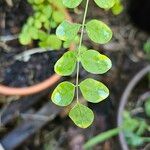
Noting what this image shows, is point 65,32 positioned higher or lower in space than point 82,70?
higher

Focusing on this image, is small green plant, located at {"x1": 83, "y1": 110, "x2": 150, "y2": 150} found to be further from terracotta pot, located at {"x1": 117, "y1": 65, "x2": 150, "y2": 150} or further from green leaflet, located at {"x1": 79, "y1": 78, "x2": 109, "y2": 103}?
green leaflet, located at {"x1": 79, "y1": 78, "x2": 109, "y2": 103}

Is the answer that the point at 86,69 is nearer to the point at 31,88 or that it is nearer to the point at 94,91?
the point at 94,91

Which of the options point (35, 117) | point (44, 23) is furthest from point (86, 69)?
point (35, 117)

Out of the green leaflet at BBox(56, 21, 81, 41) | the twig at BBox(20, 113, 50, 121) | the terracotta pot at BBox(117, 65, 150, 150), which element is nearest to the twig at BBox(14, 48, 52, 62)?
the twig at BBox(20, 113, 50, 121)

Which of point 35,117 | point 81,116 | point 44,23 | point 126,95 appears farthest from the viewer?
point 126,95

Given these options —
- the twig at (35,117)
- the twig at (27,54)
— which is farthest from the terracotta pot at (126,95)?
the twig at (27,54)

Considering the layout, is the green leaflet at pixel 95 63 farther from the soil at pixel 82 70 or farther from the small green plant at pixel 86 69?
the soil at pixel 82 70

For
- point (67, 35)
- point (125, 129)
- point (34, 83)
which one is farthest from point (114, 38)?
point (67, 35)
